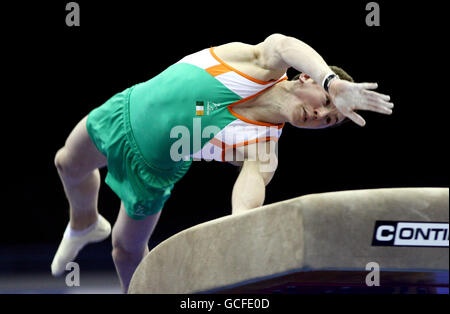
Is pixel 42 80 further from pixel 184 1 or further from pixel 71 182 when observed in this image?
pixel 71 182

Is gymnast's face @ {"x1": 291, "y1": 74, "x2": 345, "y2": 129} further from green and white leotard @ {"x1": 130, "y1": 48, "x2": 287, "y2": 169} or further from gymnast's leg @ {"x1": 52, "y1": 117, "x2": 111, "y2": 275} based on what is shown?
gymnast's leg @ {"x1": 52, "y1": 117, "x2": 111, "y2": 275}

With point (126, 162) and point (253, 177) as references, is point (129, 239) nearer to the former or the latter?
point (126, 162)

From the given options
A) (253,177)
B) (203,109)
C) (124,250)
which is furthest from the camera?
(124,250)

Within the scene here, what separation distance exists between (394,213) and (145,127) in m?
1.19

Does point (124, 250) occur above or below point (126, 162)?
below

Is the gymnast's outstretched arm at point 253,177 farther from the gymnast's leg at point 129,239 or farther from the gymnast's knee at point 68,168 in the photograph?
the gymnast's knee at point 68,168

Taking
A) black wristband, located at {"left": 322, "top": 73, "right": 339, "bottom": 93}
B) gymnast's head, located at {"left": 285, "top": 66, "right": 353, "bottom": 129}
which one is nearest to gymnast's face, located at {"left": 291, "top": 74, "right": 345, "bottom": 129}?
gymnast's head, located at {"left": 285, "top": 66, "right": 353, "bottom": 129}

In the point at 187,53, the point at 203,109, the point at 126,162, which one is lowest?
the point at 126,162

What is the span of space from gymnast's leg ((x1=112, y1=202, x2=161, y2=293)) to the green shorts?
0.36ft

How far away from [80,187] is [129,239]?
30 centimetres

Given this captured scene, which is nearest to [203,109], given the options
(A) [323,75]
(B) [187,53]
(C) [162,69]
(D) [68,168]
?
(A) [323,75]

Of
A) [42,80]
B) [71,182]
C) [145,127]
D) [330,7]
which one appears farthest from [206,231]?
[42,80]

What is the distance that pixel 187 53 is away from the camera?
3676 mm

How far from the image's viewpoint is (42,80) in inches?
160
